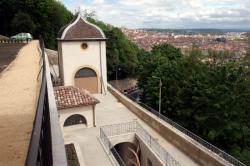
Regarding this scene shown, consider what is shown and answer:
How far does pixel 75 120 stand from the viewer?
57.9ft

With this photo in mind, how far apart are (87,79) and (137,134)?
1037cm

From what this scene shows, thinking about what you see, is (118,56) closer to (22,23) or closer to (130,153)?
(22,23)

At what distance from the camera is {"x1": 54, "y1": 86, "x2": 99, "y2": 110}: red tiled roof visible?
16.9 metres

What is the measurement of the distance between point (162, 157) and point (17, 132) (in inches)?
442

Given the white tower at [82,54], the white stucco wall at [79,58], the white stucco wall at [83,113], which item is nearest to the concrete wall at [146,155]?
the white stucco wall at [83,113]

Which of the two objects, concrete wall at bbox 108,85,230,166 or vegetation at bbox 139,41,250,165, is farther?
vegetation at bbox 139,41,250,165

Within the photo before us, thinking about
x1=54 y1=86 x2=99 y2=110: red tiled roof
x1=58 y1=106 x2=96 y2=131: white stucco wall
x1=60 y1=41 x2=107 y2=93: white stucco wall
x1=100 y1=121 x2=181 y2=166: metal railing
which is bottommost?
x1=100 y1=121 x2=181 y2=166: metal railing

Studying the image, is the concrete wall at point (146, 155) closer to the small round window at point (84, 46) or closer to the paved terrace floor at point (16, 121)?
the paved terrace floor at point (16, 121)

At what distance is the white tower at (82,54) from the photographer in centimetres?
2419

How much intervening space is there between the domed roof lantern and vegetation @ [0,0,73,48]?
2256cm

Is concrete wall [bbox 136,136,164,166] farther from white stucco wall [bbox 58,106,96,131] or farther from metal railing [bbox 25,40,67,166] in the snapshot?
metal railing [bbox 25,40,67,166]

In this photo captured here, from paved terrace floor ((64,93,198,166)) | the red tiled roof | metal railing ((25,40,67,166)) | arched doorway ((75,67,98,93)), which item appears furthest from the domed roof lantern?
metal railing ((25,40,67,166))

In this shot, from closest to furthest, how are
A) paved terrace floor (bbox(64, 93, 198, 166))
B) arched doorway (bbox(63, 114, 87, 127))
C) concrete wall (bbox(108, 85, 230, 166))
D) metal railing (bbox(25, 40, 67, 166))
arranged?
1. metal railing (bbox(25, 40, 67, 166))
2. concrete wall (bbox(108, 85, 230, 166))
3. paved terrace floor (bbox(64, 93, 198, 166))
4. arched doorway (bbox(63, 114, 87, 127))

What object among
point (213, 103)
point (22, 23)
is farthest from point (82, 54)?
point (22, 23)
